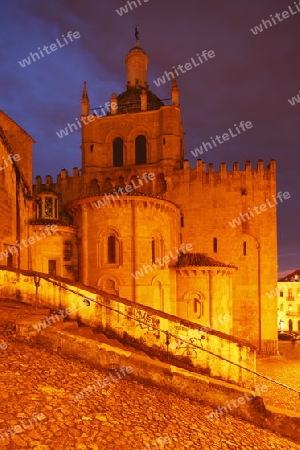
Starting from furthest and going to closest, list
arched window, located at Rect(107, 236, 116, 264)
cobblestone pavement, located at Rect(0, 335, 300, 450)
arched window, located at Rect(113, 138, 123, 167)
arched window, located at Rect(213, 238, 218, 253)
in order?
1. arched window, located at Rect(113, 138, 123, 167)
2. arched window, located at Rect(213, 238, 218, 253)
3. arched window, located at Rect(107, 236, 116, 264)
4. cobblestone pavement, located at Rect(0, 335, 300, 450)

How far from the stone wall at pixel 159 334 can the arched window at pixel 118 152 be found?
75.2 ft

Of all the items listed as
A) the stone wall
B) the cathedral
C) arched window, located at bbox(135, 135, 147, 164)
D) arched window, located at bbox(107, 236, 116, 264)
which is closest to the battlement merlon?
the cathedral

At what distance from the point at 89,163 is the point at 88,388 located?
27.4 meters

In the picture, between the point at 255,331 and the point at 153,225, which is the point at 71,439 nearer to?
the point at 153,225

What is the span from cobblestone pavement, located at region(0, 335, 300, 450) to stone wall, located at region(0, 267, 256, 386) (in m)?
2.24

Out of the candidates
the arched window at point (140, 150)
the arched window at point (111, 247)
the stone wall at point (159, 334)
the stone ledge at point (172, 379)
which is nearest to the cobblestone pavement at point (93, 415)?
the stone ledge at point (172, 379)

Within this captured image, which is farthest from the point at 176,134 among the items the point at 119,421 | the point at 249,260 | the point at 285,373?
the point at 119,421

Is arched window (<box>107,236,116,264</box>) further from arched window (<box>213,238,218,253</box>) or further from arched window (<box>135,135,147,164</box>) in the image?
arched window (<box>135,135,147,164</box>)

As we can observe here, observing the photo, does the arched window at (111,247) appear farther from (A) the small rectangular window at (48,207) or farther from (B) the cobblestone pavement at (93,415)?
(B) the cobblestone pavement at (93,415)

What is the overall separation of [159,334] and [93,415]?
4830 millimetres

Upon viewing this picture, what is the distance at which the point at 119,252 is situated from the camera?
2281cm

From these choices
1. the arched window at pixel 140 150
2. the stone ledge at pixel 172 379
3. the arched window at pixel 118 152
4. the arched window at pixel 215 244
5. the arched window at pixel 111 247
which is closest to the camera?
the stone ledge at pixel 172 379

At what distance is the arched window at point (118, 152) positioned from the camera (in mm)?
34625

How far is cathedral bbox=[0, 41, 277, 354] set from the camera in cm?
2247
